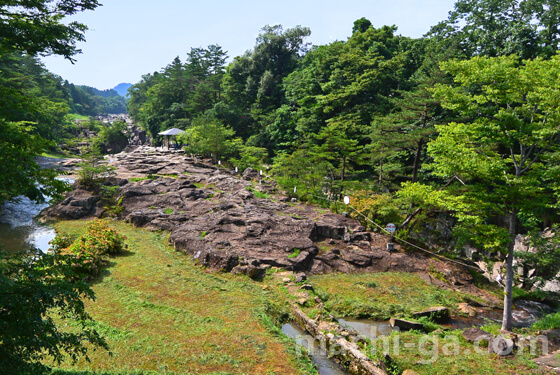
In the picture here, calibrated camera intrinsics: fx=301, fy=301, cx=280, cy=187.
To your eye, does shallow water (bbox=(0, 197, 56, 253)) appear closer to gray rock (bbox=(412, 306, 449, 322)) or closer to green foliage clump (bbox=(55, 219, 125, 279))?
green foliage clump (bbox=(55, 219, 125, 279))

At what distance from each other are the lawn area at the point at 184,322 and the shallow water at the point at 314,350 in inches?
22.6

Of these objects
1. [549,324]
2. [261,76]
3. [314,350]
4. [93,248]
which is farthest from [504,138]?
[261,76]

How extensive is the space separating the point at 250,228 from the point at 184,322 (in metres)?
8.82

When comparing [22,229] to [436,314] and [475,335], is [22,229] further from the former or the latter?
[475,335]

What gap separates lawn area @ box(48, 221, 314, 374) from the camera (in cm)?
750

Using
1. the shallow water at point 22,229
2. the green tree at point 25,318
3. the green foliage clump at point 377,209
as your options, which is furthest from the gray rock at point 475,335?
the shallow water at point 22,229

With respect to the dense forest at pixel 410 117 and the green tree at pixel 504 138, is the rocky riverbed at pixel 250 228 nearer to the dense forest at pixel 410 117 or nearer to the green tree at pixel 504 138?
the dense forest at pixel 410 117

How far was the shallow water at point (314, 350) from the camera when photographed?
8.42 m

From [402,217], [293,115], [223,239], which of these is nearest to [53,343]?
[223,239]

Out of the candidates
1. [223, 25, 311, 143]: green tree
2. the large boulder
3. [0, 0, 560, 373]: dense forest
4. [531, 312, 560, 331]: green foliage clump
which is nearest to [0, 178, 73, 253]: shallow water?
the large boulder

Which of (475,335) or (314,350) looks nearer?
(314,350)

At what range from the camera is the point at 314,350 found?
9.25 metres

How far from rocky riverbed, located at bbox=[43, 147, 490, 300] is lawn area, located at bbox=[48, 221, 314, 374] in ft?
6.13

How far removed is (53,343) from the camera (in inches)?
177
